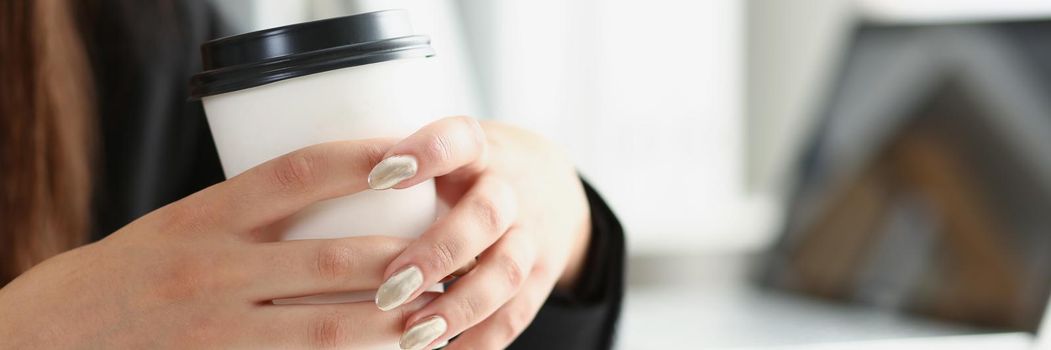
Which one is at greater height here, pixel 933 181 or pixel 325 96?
pixel 325 96

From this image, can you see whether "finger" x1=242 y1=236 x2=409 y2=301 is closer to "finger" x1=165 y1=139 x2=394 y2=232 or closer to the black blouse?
"finger" x1=165 y1=139 x2=394 y2=232

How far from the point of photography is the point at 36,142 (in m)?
0.63

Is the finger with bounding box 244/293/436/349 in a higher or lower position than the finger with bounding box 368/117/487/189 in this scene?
lower

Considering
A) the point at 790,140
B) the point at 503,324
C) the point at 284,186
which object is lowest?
the point at 790,140

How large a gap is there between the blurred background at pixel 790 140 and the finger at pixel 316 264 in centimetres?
39

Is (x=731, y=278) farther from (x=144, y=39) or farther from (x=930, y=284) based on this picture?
(x=144, y=39)

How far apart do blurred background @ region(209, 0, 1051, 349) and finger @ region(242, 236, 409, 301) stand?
15.5 inches

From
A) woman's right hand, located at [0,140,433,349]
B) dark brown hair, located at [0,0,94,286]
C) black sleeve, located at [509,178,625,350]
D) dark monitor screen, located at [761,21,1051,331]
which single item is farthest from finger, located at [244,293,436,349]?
dark monitor screen, located at [761,21,1051,331]

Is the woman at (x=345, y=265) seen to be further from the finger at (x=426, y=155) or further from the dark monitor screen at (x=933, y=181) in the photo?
the dark monitor screen at (x=933, y=181)

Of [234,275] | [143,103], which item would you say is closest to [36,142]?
[143,103]

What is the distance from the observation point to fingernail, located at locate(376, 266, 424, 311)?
0.34m

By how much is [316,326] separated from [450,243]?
65 mm

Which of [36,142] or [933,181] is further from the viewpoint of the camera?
[933,181]

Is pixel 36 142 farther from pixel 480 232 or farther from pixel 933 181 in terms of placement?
pixel 933 181
